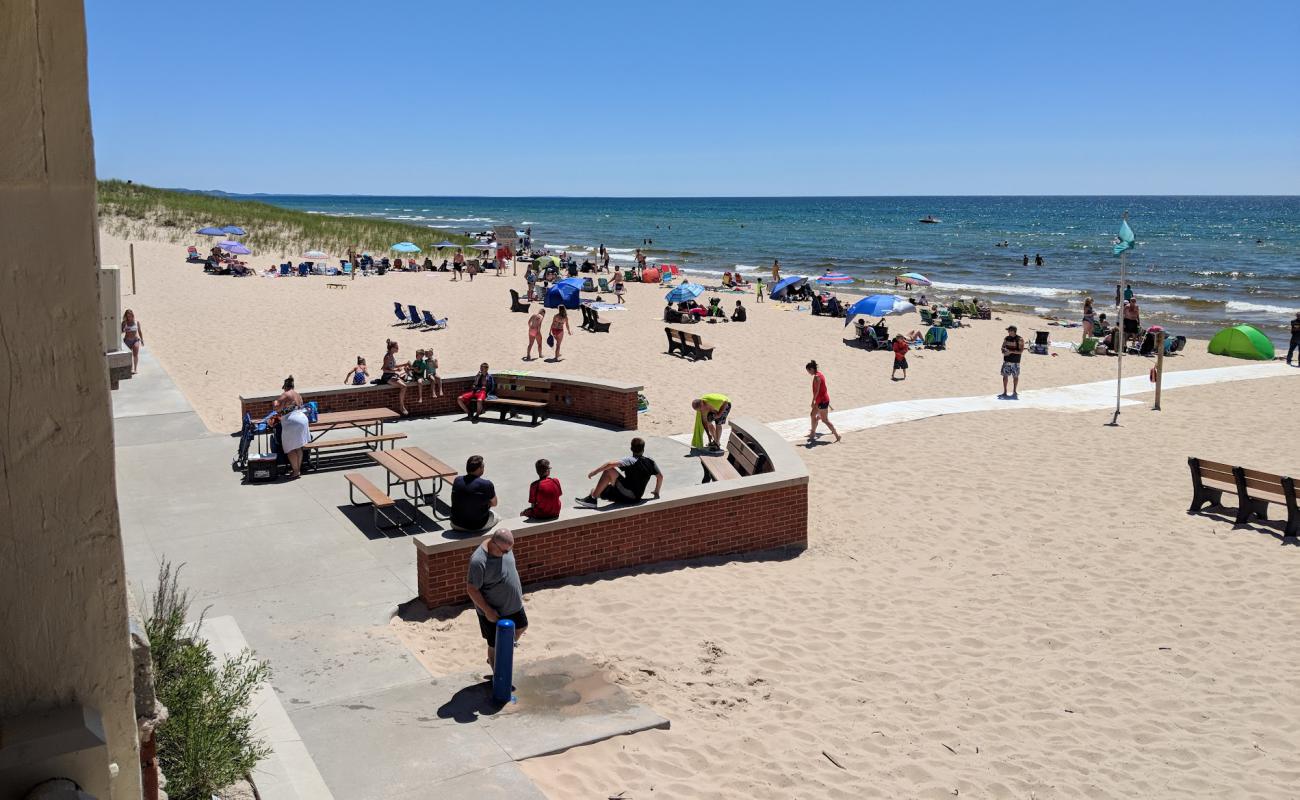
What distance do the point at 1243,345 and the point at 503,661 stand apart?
1003 inches

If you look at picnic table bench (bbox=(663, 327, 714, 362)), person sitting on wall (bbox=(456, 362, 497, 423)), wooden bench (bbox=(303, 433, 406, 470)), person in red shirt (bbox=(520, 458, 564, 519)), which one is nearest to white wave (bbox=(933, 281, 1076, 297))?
picnic table bench (bbox=(663, 327, 714, 362))

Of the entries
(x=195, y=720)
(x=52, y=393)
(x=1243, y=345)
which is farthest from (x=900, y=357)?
(x=52, y=393)

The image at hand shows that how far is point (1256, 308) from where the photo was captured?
4209 centimetres

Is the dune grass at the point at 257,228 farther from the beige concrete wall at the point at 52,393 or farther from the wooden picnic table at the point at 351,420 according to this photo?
the beige concrete wall at the point at 52,393

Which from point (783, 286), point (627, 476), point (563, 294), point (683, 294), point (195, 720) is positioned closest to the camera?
point (195, 720)

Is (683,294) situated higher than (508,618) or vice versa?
(683,294)

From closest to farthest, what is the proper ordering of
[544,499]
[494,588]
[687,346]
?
[494,588], [544,499], [687,346]

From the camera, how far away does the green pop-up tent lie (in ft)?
84.1

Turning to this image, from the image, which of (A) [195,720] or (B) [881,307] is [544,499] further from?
(B) [881,307]

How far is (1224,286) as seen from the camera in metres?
51.2

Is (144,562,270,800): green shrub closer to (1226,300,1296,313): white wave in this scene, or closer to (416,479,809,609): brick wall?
(416,479,809,609): brick wall

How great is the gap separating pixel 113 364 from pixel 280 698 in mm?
2723

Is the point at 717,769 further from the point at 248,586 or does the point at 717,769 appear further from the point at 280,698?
the point at 248,586

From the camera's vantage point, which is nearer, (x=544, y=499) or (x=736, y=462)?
(x=544, y=499)
